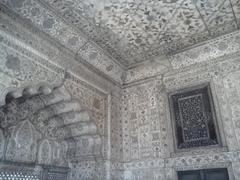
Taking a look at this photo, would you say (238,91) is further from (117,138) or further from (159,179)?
(117,138)

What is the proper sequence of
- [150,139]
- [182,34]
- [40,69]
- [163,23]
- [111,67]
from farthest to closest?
[111,67], [150,139], [182,34], [163,23], [40,69]

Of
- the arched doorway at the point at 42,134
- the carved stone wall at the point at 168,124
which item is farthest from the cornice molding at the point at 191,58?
the arched doorway at the point at 42,134

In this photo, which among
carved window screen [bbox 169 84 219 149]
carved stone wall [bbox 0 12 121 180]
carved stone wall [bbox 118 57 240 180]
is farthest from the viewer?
carved window screen [bbox 169 84 219 149]

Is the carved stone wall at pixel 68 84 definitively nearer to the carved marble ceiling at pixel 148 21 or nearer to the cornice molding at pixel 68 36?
the cornice molding at pixel 68 36

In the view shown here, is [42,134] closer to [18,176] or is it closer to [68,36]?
[18,176]

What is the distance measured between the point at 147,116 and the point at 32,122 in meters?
2.12

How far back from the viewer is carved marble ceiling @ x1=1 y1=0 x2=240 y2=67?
11.9 ft

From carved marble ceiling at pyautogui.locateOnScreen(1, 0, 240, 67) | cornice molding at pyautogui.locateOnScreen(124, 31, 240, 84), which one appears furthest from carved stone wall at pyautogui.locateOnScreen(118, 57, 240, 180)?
carved marble ceiling at pyautogui.locateOnScreen(1, 0, 240, 67)

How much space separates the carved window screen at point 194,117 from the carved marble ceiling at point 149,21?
0.91m

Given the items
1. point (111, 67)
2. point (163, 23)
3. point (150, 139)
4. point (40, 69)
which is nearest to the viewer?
point (40, 69)

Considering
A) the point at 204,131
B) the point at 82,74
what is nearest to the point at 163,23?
the point at 82,74

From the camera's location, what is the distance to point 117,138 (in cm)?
477

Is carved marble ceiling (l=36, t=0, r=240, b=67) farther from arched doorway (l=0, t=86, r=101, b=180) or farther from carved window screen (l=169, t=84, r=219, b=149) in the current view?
arched doorway (l=0, t=86, r=101, b=180)

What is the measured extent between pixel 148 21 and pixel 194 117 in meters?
1.84
